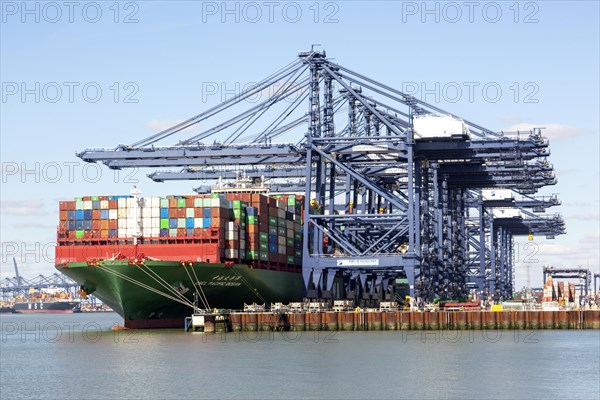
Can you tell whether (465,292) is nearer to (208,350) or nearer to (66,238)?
(66,238)

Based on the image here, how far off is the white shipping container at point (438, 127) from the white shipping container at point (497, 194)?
39.4 metres

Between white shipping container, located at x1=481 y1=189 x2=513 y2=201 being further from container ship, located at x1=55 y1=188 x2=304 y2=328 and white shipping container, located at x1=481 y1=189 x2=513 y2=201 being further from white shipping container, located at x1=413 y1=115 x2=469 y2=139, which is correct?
container ship, located at x1=55 y1=188 x2=304 y2=328

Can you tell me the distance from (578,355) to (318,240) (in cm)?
3182

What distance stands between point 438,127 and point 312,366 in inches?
1381

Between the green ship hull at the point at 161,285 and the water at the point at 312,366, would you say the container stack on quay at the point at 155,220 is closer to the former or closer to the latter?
the green ship hull at the point at 161,285

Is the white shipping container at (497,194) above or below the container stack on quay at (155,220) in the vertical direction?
above

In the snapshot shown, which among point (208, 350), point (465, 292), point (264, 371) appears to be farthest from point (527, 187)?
point (264, 371)

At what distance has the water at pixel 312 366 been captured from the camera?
1879 inches

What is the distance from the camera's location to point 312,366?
56.2m

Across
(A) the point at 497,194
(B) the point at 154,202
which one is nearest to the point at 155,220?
(B) the point at 154,202

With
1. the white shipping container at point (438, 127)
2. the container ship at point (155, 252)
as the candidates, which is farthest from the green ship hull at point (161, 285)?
the white shipping container at point (438, 127)

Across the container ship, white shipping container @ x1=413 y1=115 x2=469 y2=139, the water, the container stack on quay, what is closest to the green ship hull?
the container ship

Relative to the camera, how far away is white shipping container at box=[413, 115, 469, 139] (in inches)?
3386

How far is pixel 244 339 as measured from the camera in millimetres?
73438
